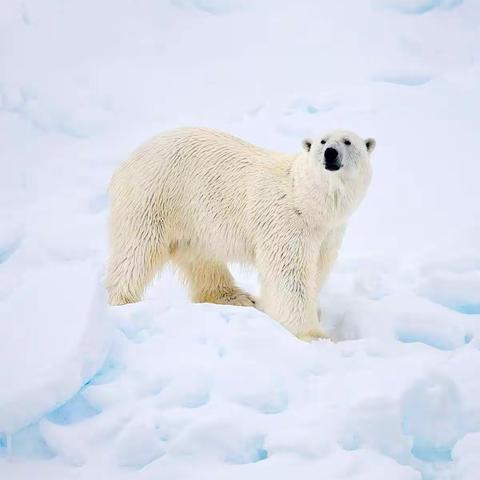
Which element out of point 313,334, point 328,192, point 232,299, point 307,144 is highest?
point 307,144

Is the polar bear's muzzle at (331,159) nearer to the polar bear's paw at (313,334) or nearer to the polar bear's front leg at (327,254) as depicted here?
the polar bear's front leg at (327,254)

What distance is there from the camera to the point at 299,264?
4633 millimetres

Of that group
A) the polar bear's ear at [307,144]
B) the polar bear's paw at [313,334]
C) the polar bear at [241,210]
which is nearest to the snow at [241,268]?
the polar bear's paw at [313,334]

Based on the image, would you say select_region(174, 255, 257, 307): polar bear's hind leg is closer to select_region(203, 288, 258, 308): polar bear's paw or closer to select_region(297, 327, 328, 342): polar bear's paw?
select_region(203, 288, 258, 308): polar bear's paw

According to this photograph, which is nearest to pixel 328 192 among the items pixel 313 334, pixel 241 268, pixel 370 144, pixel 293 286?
pixel 370 144

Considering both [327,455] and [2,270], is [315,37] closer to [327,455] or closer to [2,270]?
[2,270]

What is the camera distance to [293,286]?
4609mm

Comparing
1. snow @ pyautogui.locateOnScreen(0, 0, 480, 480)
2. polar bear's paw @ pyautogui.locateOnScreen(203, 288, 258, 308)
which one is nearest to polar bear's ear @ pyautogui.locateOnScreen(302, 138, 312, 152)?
snow @ pyautogui.locateOnScreen(0, 0, 480, 480)

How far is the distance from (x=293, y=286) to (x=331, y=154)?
75 centimetres

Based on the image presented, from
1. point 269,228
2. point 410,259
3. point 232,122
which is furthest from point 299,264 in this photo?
point 232,122

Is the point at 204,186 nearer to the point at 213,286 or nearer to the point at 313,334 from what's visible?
the point at 213,286

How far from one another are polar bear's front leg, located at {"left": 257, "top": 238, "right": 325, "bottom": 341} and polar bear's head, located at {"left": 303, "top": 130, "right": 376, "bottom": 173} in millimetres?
471

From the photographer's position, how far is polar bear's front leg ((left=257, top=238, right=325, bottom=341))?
15.0 ft

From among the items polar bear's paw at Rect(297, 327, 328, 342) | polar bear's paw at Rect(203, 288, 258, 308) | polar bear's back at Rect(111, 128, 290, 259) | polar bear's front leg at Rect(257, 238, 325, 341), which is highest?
polar bear's back at Rect(111, 128, 290, 259)
